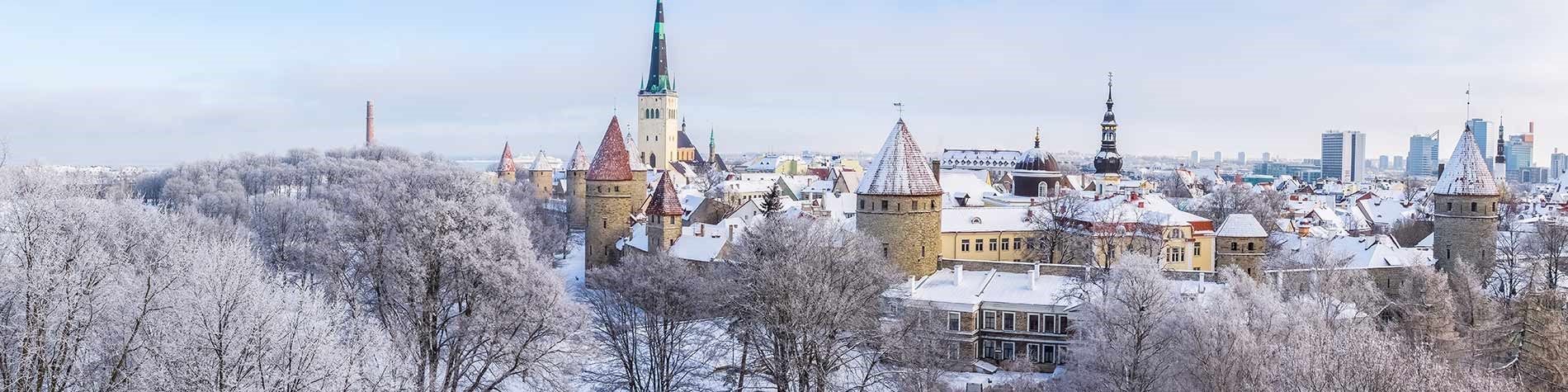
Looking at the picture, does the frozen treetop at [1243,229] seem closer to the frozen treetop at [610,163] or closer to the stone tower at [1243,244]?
the stone tower at [1243,244]

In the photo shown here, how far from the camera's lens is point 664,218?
4366cm

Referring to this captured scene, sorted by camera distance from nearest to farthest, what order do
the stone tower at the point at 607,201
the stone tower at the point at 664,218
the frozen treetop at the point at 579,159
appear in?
the stone tower at the point at 664,218
the stone tower at the point at 607,201
the frozen treetop at the point at 579,159

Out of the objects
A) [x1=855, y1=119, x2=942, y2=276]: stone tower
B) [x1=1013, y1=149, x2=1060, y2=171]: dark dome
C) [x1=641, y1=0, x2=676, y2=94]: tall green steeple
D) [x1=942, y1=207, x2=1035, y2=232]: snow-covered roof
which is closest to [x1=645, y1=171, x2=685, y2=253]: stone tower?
[x1=942, y1=207, x2=1035, y2=232]: snow-covered roof

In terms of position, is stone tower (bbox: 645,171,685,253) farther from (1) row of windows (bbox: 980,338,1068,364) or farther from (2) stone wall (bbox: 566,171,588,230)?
(2) stone wall (bbox: 566,171,588,230)

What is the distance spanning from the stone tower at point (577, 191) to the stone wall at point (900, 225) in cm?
3087

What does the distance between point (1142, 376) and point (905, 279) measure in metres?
8.93

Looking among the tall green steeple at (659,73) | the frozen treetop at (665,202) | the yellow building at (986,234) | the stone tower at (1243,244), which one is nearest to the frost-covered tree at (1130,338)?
the stone tower at (1243,244)

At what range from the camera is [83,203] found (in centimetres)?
1967

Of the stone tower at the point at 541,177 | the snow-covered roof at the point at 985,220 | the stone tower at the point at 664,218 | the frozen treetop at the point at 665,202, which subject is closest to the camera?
the snow-covered roof at the point at 985,220

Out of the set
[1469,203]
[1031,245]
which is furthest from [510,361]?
[1469,203]

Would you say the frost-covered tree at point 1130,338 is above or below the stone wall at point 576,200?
below

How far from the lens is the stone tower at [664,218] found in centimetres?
4359

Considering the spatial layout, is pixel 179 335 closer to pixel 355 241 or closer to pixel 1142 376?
pixel 355 241

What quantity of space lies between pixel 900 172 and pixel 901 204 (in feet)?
3.07
